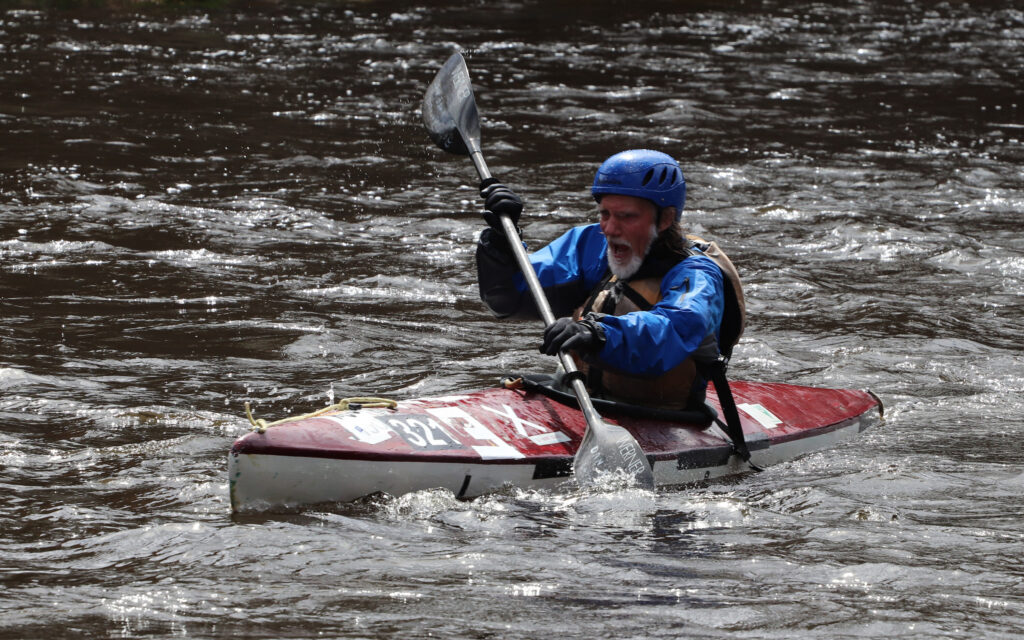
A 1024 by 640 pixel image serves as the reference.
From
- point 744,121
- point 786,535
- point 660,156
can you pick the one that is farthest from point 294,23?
point 786,535

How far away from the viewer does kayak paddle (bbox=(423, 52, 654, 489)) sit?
4758mm

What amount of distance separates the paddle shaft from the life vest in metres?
0.12

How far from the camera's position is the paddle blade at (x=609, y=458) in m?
4.72

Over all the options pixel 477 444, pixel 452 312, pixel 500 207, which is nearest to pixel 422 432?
pixel 477 444

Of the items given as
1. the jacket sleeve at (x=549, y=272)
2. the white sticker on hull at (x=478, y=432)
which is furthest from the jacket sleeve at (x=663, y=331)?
the jacket sleeve at (x=549, y=272)

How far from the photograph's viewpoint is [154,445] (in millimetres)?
5242

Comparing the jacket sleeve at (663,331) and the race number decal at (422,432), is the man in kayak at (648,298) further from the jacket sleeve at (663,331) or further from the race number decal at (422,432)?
the race number decal at (422,432)

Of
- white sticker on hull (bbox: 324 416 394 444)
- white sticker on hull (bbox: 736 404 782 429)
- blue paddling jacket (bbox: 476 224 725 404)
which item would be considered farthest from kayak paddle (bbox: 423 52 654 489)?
white sticker on hull (bbox: 736 404 782 429)

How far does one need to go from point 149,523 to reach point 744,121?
10.7 meters

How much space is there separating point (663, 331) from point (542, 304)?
68 centimetres

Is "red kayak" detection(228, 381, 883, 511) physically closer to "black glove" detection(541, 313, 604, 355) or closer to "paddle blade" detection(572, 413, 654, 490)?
"paddle blade" detection(572, 413, 654, 490)

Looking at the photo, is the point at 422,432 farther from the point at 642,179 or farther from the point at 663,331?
the point at 642,179

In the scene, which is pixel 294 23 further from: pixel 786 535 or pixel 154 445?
pixel 786 535

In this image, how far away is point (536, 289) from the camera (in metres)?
5.45
